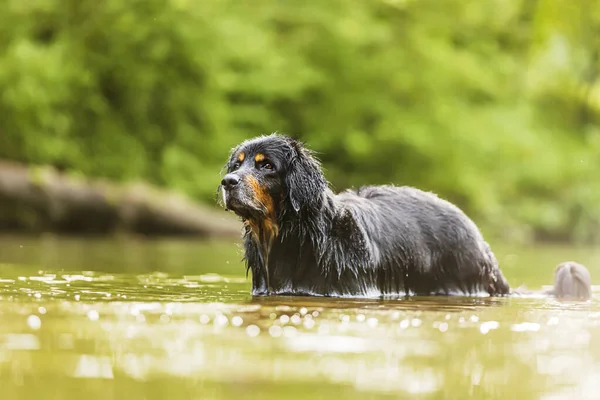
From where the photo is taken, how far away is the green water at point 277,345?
3.58 metres

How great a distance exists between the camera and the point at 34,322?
514cm

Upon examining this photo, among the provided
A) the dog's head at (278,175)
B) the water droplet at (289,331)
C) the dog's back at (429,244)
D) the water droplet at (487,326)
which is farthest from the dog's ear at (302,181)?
the water droplet at (289,331)

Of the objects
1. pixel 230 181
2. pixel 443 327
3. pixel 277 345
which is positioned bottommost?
pixel 277 345

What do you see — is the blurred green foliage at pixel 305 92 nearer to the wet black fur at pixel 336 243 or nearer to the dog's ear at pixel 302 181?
the wet black fur at pixel 336 243

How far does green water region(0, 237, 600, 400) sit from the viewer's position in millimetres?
3580

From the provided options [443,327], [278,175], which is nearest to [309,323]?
[443,327]

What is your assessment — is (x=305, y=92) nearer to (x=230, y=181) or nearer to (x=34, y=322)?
(x=230, y=181)

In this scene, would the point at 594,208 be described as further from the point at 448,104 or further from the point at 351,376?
the point at 351,376

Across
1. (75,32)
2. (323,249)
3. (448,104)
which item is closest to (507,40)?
(448,104)

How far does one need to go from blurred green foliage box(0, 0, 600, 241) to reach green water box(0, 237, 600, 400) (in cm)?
1270

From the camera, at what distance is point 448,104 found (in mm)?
25062

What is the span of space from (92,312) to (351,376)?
230cm

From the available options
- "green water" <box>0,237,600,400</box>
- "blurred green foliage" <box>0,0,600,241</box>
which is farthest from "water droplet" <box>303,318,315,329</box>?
"blurred green foliage" <box>0,0,600,241</box>

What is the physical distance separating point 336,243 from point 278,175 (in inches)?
26.6
